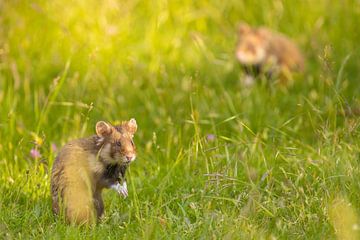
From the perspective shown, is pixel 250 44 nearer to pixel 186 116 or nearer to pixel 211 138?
pixel 186 116

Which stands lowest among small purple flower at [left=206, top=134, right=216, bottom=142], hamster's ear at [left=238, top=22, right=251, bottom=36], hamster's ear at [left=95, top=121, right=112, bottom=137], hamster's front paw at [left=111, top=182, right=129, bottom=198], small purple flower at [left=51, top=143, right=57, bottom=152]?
hamster's ear at [left=238, top=22, right=251, bottom=36]

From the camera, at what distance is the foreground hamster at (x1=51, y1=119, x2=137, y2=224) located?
15.3ft

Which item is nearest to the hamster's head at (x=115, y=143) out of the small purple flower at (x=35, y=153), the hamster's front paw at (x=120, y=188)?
the hamster's front paw at (x=120, y=188)

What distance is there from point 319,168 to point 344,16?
12.6 feet

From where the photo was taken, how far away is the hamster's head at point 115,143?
4711mm

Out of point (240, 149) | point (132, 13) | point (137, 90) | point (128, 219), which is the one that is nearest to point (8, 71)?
point (137, 90)

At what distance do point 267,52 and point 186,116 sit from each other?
9.31ft

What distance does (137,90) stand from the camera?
7.15 meters

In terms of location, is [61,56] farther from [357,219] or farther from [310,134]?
[357,219]

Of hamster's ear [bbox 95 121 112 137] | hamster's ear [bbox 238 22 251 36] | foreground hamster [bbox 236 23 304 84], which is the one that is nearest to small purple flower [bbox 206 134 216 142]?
hamster's ear [bbox 95 121 112 137]

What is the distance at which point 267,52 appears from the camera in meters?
8.84

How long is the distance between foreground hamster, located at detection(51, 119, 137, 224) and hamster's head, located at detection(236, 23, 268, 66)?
3630 millimetres

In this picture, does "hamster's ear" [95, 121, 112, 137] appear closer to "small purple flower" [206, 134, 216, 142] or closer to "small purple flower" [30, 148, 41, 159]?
"small purple flower" [30, 148, 41, 159]

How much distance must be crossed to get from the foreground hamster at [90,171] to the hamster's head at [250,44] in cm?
363
